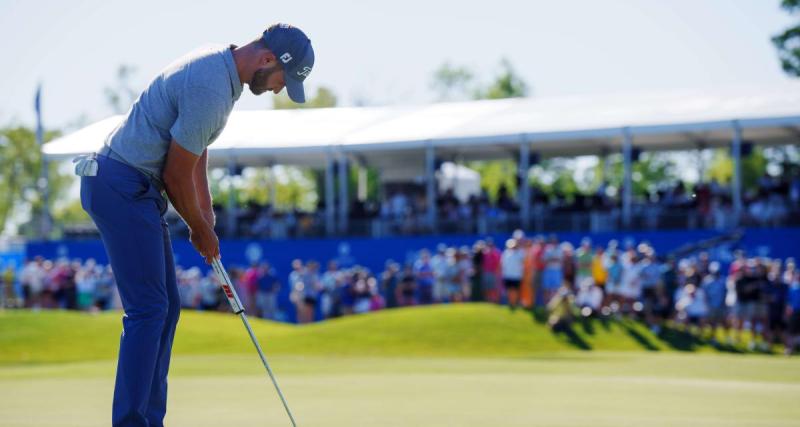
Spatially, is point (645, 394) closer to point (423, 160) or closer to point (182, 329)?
point (182, 329)

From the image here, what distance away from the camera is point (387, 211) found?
32281 mm

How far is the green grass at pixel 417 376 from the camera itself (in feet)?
24.9

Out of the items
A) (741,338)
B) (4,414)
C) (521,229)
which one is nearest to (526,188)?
(521,229)

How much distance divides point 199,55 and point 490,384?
19.3 ft

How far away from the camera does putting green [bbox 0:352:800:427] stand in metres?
7.32

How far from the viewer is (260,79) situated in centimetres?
559

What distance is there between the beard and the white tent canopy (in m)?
22.6

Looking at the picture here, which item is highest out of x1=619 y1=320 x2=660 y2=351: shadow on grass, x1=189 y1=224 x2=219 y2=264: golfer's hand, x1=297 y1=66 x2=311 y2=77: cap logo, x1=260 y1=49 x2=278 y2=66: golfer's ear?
x1=260 y1=49 x2=278 y2=66: golfer's ear

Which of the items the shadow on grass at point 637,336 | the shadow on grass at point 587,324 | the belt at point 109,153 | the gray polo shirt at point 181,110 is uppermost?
the gray polo shirt at point 181,110

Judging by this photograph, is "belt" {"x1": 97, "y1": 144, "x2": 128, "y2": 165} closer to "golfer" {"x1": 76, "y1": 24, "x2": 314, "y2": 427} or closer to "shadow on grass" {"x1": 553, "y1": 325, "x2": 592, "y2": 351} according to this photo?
"golfer" {"x1": 76, "y1": 24, "x2": 314, "y2": 427}

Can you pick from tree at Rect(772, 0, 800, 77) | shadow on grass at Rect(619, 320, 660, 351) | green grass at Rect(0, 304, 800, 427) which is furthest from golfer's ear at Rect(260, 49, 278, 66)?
tree at Rect(772, 0, 800, 77)

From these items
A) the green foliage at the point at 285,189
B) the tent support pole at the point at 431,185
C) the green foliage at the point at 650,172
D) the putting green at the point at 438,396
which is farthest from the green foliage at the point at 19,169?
the putting green at the point at 438,396

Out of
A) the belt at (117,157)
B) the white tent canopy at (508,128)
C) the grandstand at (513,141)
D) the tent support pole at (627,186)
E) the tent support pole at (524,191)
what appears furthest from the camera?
the tent support pole at (524,191)

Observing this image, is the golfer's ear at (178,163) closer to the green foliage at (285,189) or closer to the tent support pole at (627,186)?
the tent support pole at (627,186)
